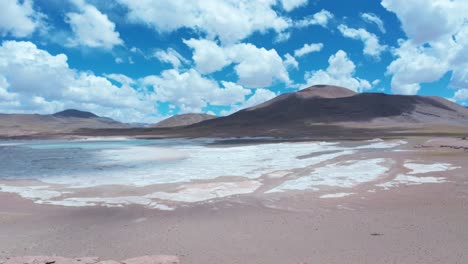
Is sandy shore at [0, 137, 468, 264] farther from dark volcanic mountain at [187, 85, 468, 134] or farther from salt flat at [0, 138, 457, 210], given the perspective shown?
dark volcanic mountain at [187, 85, 468, 134]

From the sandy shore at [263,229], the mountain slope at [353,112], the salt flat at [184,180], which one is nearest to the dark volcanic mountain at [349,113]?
the mountain slope at [353,112]

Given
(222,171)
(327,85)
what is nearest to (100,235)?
(222,171)

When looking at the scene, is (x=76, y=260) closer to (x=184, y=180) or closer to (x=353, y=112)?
(x=184, y=180)

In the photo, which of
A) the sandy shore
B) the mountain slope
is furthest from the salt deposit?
the mountain slope

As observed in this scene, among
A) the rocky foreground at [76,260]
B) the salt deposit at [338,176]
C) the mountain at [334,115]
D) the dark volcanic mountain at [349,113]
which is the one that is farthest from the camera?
the dark volcanic mountain at [349,113]

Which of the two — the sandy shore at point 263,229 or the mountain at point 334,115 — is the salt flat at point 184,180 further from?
the mountain at point 334,115

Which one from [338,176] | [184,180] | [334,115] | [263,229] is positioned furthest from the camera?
[334,115]

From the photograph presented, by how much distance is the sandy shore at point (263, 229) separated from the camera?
713 centimetres

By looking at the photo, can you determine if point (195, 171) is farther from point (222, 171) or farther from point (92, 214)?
point (92, 214)

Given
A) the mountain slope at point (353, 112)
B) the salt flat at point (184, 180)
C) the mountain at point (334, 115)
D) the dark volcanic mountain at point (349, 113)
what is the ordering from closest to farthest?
the salt flat at point (184, 180)
the mountain at point (334, 115)
the dark volcanic mountain at point (349, 113)
the mountain slope at point (353, 112)

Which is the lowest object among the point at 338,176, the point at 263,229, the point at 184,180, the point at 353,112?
the point at 263,229

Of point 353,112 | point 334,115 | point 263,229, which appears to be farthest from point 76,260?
point 353,112

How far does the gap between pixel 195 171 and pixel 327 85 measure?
7132 inches

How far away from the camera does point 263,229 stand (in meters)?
8.76
